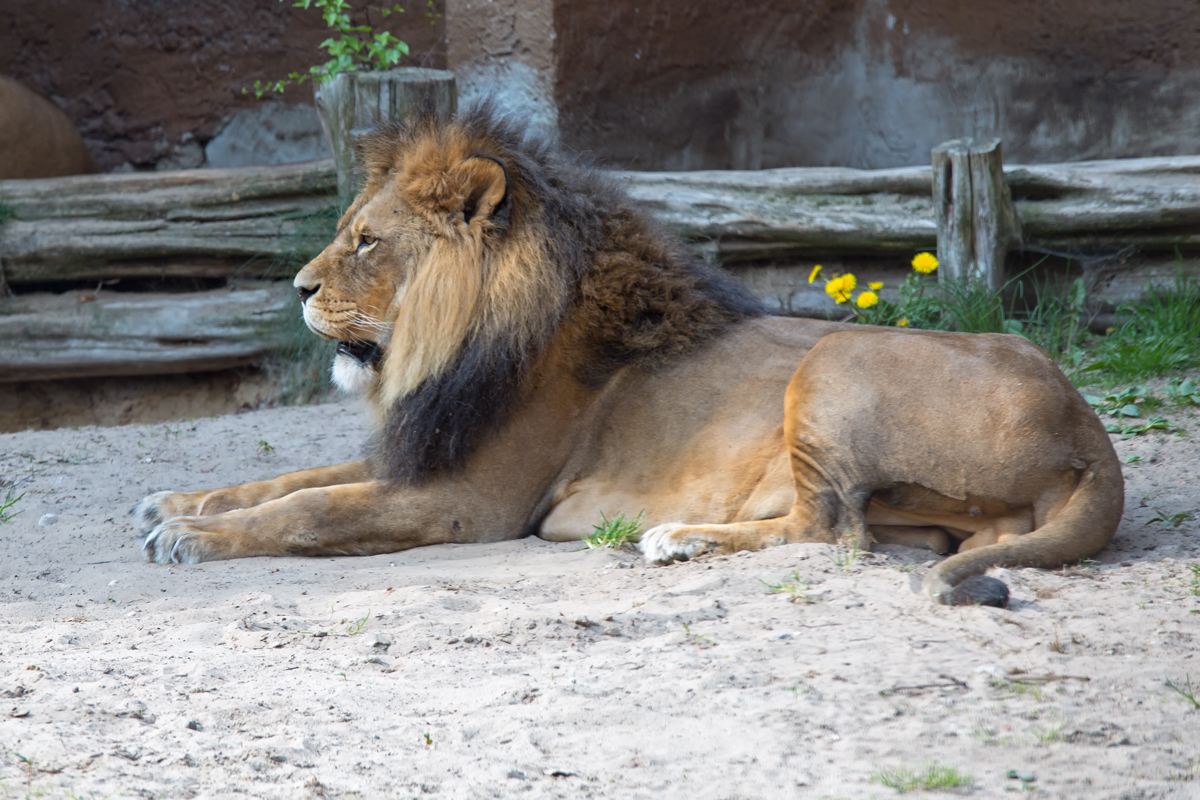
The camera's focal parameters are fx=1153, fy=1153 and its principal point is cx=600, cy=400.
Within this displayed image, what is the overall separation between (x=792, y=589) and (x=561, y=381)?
3.48 feet

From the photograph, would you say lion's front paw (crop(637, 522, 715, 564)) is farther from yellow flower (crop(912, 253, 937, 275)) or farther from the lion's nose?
yellow flower (crop(912, 253, 937, 275))

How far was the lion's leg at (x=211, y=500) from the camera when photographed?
3551 mm

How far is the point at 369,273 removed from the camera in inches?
132

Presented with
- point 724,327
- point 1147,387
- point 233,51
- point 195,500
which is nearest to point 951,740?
point 724,327

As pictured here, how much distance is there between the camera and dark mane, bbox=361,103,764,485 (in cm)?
325

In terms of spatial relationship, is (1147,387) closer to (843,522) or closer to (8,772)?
(843,522)

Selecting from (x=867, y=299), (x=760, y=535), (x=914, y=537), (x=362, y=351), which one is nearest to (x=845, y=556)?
(x=760, y=535)

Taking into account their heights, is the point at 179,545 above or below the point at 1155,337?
below

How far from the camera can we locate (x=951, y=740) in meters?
1.84

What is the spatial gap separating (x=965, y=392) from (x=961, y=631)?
81 cm

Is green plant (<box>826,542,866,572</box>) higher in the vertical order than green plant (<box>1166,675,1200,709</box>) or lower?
lower

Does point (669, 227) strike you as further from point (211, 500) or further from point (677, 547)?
point (211, 500)

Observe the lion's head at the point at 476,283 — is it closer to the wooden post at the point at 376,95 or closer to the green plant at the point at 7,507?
the green plant at the point at 7,507

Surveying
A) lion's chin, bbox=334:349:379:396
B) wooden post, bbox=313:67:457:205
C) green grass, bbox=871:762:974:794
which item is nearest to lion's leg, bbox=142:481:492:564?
lion's chin, bbox=334:349:379:396
